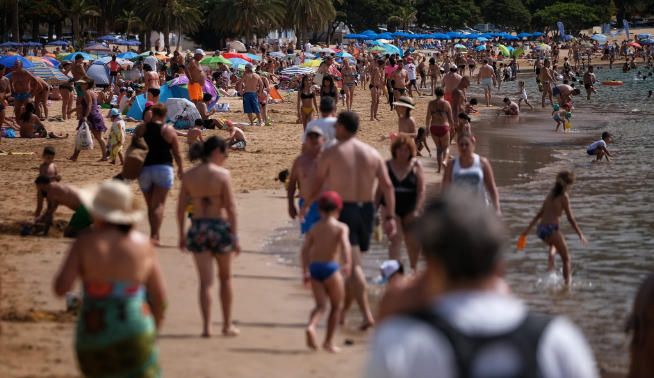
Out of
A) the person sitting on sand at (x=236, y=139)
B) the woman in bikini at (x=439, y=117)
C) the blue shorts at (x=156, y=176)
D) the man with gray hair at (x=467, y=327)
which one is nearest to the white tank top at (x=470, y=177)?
the blue shorts at (x=156, y=176)

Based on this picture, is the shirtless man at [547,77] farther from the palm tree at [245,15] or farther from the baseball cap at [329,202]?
the palm tree at [245,15]

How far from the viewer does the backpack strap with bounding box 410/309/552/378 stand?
2.62 meters

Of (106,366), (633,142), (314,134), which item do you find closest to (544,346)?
(106,366)

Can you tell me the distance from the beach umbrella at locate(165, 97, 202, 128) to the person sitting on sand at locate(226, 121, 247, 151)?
192cm

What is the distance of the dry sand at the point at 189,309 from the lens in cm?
744

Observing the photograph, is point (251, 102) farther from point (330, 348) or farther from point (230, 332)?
point (330, 348)

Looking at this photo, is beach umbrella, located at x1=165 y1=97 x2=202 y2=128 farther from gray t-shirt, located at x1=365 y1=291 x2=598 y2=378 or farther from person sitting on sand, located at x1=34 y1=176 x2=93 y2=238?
gray t-shirt, located at x1=365 y1=291 x2=598 y2=378

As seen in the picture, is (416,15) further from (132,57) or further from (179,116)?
(179,116)

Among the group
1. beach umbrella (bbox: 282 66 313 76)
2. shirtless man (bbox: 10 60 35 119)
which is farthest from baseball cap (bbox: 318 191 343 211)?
beach umbrella (bbox: 282 66 313 76)

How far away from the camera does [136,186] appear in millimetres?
15445

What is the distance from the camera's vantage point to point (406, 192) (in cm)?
943

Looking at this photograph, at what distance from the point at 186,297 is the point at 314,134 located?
5.46 ft

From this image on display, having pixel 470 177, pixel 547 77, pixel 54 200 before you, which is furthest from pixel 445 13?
pixel 470 177

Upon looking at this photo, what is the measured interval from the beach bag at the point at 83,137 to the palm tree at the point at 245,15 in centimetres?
4784
